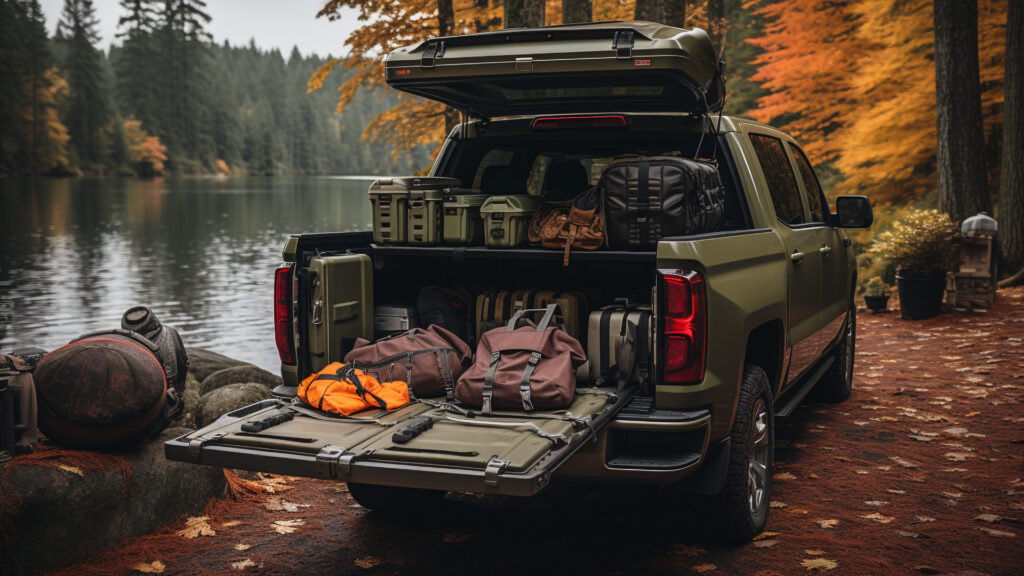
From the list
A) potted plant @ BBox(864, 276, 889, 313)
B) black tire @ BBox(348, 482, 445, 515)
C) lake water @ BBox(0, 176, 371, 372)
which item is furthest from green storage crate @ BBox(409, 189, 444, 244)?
potted plant @ BBox(864, 276, 889, 313)

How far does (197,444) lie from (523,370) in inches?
58.4

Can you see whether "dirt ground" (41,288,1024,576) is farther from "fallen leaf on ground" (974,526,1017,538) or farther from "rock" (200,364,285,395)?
"rock" (200,364,285,395)

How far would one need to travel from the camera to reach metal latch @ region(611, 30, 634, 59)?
4.64 metres

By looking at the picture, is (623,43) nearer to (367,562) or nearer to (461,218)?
(461,218)

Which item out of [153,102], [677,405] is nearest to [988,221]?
[677,405]

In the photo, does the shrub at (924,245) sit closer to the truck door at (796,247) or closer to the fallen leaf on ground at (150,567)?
the truck door at (796,247)

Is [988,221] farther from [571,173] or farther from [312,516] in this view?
[312,516]

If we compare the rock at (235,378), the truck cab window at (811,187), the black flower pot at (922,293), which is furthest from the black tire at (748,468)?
the black flower pot at (922,293)

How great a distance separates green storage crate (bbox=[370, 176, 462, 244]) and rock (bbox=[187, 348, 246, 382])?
4370 mm

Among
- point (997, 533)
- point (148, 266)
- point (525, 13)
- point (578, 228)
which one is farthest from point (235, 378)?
point (148, 266)

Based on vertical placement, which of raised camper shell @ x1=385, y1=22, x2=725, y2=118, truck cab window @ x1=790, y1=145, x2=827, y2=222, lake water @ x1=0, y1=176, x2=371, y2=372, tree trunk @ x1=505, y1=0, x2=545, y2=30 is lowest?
lake water @ x1=0, y1=176, x2=371, y2=372

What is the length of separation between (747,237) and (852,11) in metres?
16.4

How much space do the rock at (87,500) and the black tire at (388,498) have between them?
968 mm

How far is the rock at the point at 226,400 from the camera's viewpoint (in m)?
6.39
